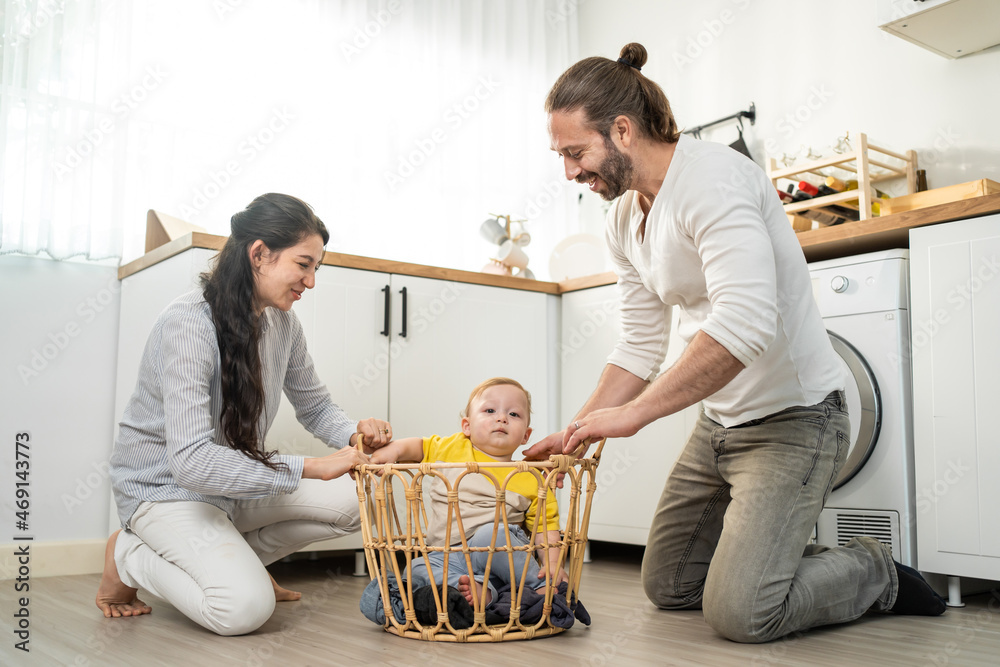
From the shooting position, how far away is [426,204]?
3.07 m

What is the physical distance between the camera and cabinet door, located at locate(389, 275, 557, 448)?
2338 mm

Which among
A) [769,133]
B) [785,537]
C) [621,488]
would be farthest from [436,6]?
[785,537]

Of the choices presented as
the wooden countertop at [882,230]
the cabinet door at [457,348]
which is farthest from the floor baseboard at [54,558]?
the wooden countertop at [882,230]

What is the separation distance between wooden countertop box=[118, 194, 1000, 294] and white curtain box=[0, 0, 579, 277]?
0.32 m

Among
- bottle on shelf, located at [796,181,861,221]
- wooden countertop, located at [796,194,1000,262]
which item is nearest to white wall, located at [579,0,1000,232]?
bottle on shelf, located at [796,181,861,221]

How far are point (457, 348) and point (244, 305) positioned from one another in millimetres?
959

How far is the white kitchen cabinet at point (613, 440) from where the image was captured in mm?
2312

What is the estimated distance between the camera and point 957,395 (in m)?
1.72

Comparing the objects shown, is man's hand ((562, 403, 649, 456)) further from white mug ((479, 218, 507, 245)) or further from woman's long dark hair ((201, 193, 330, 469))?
white mug ((479, 218, 507, 245))

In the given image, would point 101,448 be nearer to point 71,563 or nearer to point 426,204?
point 71,563

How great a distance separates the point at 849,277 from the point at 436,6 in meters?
2.04

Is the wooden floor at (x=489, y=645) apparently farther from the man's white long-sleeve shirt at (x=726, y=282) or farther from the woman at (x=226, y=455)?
the man's white long-sleeve shirt at (x=726, y=282)

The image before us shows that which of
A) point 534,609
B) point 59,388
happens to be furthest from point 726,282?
point 59,388

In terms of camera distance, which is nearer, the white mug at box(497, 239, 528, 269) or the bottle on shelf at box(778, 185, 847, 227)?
the bottle on shelf at box(778, 185, 847, 227)
